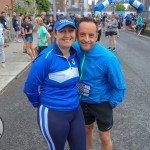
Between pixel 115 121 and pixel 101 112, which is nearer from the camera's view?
pixel 101 112

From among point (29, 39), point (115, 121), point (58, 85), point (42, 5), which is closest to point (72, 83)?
point (58, 85)

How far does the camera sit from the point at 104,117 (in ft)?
→ 9.58

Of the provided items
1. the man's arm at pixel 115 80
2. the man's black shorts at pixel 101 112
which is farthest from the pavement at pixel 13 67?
the man's arm at pixel 115 80

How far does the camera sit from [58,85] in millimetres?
2496

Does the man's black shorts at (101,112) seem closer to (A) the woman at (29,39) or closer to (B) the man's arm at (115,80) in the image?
(B) the man's arm at (115,80)

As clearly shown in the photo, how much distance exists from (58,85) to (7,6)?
22661 mm

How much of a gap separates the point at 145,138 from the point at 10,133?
6.73 ft

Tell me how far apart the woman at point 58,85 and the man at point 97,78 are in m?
0.14

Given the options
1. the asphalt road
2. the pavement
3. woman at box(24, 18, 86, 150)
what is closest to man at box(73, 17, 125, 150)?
woman at box(24, 18, 86, 150)

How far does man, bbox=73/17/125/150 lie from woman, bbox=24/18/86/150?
14cm

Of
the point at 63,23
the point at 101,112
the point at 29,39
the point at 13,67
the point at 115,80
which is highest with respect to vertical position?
the point at 63,23

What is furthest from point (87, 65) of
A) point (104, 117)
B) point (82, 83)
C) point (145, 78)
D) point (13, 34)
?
point (13, 34)

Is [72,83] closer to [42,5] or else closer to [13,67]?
[13,67]

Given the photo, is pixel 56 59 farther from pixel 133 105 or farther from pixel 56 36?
pixel 133 105
